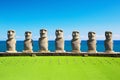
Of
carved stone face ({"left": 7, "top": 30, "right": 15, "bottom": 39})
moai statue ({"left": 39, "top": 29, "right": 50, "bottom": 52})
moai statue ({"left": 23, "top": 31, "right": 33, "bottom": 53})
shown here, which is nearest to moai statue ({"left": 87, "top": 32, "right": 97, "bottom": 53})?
moai statue ({"left": 39, "top": 29, "right": 50, "bottom": 52})

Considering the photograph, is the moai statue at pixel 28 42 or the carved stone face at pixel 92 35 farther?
the moai statue at pixel 28 42

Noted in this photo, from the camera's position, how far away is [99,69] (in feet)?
60.0

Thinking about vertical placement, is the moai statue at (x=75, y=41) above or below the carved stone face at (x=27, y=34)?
below

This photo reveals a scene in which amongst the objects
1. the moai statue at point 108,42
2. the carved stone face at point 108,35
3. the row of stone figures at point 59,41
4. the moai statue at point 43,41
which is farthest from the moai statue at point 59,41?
the carved stone face at point 108,35

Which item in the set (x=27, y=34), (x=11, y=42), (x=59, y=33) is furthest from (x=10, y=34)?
(x=59, y=33)

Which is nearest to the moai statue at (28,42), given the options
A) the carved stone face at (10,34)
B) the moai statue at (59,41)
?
the carved stone face at (10,34)

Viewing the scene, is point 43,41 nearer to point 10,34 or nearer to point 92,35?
point 10,34

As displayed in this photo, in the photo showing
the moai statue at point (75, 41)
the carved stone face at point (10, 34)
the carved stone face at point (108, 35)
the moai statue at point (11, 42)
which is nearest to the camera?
the carved stone face at point (108, 35)

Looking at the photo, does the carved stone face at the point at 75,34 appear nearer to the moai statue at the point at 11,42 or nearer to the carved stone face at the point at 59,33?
the carved stone face at the point at 59,33

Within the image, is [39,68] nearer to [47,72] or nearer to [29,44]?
[47,72]

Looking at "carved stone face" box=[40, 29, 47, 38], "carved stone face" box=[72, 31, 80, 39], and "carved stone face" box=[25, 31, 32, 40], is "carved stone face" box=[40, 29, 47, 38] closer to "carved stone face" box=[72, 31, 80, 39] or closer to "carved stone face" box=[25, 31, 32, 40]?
"carved stone face" box=[25, 31, 32, 40]

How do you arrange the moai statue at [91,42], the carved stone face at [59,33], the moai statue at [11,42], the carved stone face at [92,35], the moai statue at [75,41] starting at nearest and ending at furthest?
1. the moai statue at [91,42]
2. the carved stone face at [92,35]
3. the moai statue at [75,41]
4. the carved stone face at [59,33]
5. the moai statue at [11,42]

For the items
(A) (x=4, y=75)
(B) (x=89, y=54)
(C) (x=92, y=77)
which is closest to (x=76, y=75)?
(C) (x=92, y=77)

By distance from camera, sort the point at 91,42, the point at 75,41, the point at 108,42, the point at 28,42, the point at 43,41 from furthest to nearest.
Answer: the point at 28,42 < the point at 43,41 < the point at 75,41 < the point at 91,42 < the point at 108,42
